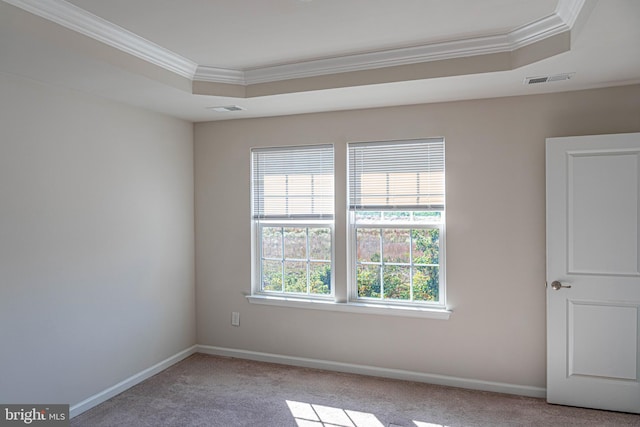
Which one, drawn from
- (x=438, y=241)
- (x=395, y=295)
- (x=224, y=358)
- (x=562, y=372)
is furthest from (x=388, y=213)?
(x=224, y=358)

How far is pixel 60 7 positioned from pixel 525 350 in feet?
12.6

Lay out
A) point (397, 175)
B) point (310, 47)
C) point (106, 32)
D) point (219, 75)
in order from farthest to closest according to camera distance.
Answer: point (397, 175), point (219, 75), point (310, 47), point (106, 32)

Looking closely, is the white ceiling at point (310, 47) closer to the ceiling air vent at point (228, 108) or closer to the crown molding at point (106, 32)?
the crown molding at point (106, 32)

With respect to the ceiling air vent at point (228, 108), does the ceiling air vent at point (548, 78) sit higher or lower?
lower

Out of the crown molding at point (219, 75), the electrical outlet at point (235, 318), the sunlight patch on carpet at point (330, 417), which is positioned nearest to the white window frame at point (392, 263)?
the sunlight patch on carpet at point (330, 417)

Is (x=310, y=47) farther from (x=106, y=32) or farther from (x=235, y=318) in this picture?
(x=235, y=318)

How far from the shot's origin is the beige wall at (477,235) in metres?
3.34

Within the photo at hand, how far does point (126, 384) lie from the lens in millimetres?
3566

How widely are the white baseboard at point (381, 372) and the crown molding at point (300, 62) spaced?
99.2 inches

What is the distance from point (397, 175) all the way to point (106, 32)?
241 centimetres

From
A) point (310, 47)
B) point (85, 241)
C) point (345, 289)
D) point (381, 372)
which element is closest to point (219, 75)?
point (310, 47)

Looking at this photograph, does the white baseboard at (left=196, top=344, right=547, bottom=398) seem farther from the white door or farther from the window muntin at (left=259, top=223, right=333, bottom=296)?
the window muntin at (left=259, top=223, right=333, bottom=296)

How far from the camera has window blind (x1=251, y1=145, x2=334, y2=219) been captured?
4.00 meters

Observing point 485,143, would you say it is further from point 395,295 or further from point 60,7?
point 60,7
